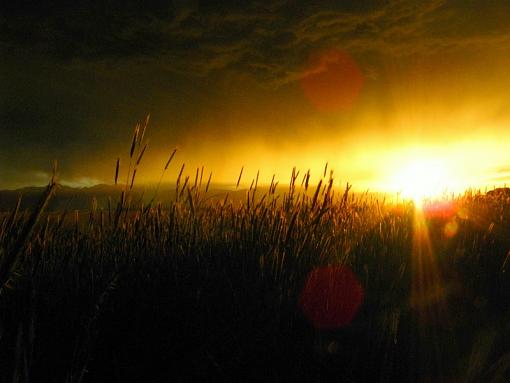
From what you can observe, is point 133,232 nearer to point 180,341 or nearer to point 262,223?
point 262,223

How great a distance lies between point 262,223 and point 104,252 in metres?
1.04

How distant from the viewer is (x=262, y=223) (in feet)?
10.6

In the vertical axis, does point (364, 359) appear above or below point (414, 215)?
below

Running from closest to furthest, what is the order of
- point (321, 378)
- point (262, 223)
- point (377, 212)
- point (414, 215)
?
point (321, 378), point (262, 223), point (377, 212), point (414, 215)

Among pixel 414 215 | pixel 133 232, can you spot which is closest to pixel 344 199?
pixel 133 232

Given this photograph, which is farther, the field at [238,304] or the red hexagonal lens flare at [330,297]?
the red hexagonal lens flare at [330,297]

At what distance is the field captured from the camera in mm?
2168

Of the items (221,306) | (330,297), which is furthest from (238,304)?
(330,297)

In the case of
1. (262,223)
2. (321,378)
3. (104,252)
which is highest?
(262,223)

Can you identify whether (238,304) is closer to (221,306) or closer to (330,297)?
(221,306)

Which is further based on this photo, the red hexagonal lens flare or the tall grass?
the red hexagonal lens flare

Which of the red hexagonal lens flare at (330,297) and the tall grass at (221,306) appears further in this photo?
the red hexagonal lens flare at (330,297)

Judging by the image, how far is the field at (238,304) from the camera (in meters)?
2.17

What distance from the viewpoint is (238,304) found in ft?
8.09
